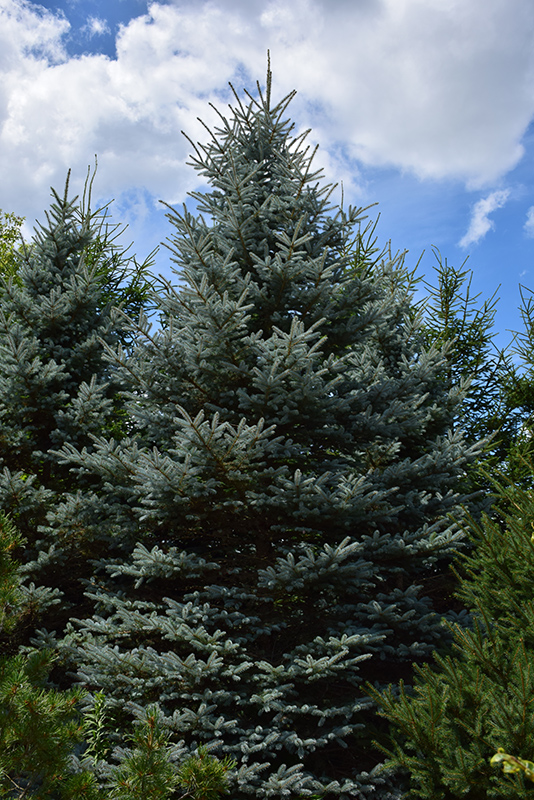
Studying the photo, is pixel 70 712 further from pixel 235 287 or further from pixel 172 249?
pixel 172 249

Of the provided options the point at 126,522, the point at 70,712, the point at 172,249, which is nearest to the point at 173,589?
the point at 126,522

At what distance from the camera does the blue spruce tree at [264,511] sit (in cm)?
464

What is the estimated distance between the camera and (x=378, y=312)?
6098 millimetres

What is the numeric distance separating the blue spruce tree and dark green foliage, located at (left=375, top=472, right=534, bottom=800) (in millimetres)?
784

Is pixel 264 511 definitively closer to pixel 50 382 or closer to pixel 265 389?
pixel 265 389

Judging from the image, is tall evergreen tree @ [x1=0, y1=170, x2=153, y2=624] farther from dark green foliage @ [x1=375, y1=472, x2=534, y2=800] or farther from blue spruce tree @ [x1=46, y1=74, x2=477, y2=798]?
dark green foliage @ [x1=375, y1=472, x2=534, y2=800]

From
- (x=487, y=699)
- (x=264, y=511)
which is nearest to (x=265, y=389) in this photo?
(x=264, y=511)

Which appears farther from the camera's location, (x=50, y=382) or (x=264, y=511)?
(x=50, y=382)

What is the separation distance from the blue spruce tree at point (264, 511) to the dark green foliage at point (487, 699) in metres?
0.78

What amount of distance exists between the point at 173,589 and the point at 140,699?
1264mm

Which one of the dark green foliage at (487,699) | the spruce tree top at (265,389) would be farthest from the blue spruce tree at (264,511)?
the dark green foliage at (487,699)

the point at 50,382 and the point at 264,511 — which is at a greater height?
the point at 50,382

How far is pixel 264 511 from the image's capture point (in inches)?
221

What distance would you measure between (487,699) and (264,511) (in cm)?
270
